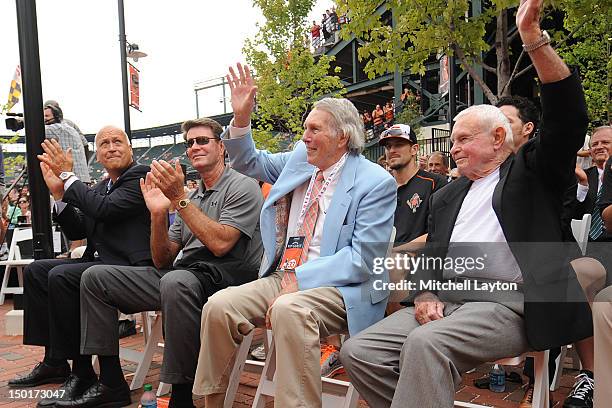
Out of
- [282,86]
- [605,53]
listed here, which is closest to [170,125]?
[282,86]

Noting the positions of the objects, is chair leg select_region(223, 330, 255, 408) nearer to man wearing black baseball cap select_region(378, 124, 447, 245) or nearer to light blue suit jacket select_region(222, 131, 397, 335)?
light blue suit jacket select_region(222, 131, 397, 335)

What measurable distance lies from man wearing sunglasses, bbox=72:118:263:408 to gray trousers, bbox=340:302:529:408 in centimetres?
106

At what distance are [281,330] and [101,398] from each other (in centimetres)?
152

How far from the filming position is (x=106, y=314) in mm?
3299

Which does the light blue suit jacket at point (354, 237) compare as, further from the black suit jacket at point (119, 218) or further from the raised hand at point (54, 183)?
the raised hand at point (54, 183)

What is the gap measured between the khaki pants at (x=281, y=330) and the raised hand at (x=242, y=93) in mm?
997

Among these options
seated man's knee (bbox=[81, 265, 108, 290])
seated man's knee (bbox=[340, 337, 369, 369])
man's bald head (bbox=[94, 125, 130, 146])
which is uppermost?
man's bald head (bbox=[94, 125, 130, 146])

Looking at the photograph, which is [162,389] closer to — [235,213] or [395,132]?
[235,213]

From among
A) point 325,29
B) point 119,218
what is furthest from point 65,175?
point 325,29

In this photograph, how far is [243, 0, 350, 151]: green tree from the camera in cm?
1692

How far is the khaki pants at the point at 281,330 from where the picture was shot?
2393 mm

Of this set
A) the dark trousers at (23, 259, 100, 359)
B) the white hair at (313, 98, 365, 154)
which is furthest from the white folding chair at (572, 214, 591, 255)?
the dark trousers at (23, 259, 100, 359)

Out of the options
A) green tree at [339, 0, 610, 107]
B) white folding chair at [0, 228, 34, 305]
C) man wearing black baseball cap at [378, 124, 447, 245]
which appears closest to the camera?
man wearing black baseball cap at [378, 124, 447, 245]

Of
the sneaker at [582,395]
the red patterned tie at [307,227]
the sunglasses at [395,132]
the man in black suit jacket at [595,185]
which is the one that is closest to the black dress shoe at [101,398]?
the red patterned tie at [307,227]
